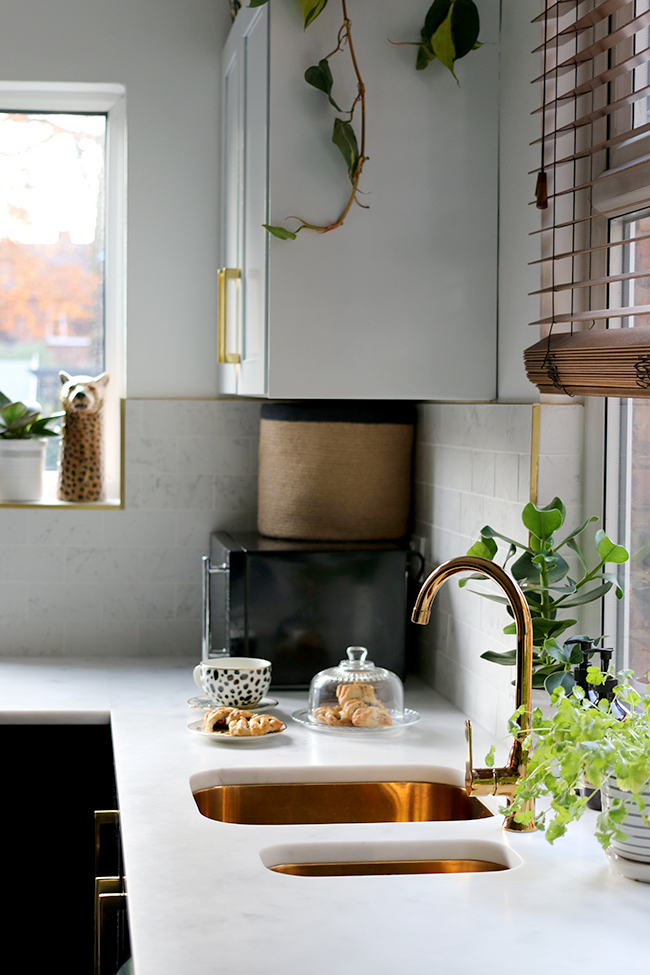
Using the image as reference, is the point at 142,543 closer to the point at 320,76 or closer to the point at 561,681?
the point at 320,76

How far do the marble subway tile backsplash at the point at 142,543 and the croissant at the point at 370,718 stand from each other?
3.02ft

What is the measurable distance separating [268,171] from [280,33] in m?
0.25

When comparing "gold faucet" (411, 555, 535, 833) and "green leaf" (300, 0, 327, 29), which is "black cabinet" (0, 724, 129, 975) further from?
"green leaf" (300, 0, 327, 29)

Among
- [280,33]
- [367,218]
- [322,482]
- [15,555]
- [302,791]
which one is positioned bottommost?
[302,791]

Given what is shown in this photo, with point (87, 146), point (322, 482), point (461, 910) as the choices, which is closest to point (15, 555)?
point (322, 482)

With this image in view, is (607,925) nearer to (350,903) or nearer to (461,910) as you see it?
(461,910)

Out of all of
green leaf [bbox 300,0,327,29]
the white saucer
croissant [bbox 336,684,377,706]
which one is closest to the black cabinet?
croissant [bbox 336,684,377,706]

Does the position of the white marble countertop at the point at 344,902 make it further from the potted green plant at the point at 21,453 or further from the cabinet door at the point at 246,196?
the potted green plant at the point at 21,453

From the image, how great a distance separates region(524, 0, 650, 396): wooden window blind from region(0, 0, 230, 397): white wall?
1.18m

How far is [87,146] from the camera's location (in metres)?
2.97

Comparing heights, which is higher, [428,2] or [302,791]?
[428,2]

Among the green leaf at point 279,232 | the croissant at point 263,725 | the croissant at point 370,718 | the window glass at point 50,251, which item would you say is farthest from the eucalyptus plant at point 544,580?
the window glass at point 50,251

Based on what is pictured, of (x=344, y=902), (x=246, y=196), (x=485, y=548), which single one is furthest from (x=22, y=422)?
(x=344, y=902)

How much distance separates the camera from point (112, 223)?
9.77ft
